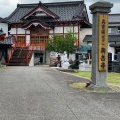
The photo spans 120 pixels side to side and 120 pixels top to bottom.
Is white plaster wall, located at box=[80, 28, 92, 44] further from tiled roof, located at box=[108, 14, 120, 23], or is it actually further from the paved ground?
the paved ground

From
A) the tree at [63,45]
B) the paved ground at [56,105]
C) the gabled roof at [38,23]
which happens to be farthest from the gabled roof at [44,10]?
the paved ground at [56,105]

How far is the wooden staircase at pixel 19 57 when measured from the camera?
3384 cm

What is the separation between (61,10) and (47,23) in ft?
13.0

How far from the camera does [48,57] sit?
4262cm

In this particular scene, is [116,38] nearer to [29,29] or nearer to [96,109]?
[29,29]

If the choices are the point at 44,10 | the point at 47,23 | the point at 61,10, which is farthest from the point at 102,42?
the point at 61,10

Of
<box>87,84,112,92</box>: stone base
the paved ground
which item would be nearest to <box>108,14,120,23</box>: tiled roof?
<box>87,84,112,92</box>: stone base

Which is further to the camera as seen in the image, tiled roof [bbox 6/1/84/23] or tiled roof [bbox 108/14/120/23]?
tiled roof [bbox 108/14/120/23]

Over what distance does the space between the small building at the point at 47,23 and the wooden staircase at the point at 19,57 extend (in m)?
6.08

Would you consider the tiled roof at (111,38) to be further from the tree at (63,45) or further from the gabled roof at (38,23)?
the tree at (63,45)

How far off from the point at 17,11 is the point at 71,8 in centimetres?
919

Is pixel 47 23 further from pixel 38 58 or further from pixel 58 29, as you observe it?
pixel 38 58

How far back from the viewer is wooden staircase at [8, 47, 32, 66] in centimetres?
3384

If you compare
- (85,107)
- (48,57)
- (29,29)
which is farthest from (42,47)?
(85,107)
